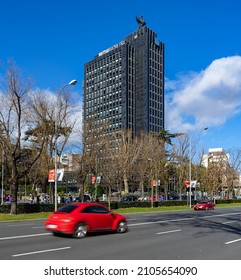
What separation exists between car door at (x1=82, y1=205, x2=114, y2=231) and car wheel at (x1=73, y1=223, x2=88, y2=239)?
290mm

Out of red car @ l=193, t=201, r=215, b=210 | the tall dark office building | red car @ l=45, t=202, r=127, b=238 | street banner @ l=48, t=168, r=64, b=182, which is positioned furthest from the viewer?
the tall dark office building

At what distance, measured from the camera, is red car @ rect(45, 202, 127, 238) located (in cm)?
1538

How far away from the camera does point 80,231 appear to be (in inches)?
614

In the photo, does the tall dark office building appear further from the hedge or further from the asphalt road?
the asphalt road

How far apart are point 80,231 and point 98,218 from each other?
1.10 meters

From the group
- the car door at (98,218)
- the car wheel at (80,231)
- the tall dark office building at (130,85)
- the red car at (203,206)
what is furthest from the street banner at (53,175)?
the tall dark office building at (130,85)

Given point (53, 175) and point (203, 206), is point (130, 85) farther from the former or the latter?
point (53, 175)

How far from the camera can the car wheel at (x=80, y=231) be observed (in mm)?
15469

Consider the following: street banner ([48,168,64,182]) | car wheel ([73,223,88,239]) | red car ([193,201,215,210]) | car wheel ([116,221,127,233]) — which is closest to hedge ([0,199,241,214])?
street banner ([48,168,64,182])

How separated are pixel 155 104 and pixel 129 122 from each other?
1465cm

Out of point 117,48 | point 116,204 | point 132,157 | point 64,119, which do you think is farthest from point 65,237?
point 117,48

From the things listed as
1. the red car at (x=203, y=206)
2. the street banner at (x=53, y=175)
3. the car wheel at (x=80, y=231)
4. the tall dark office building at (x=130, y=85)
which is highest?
the tall dark office building at (x=130, y=85)

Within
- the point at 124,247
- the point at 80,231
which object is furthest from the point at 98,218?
the point at 124,247

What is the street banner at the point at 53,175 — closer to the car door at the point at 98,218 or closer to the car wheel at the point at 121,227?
the car wheel at the point at 121,227
